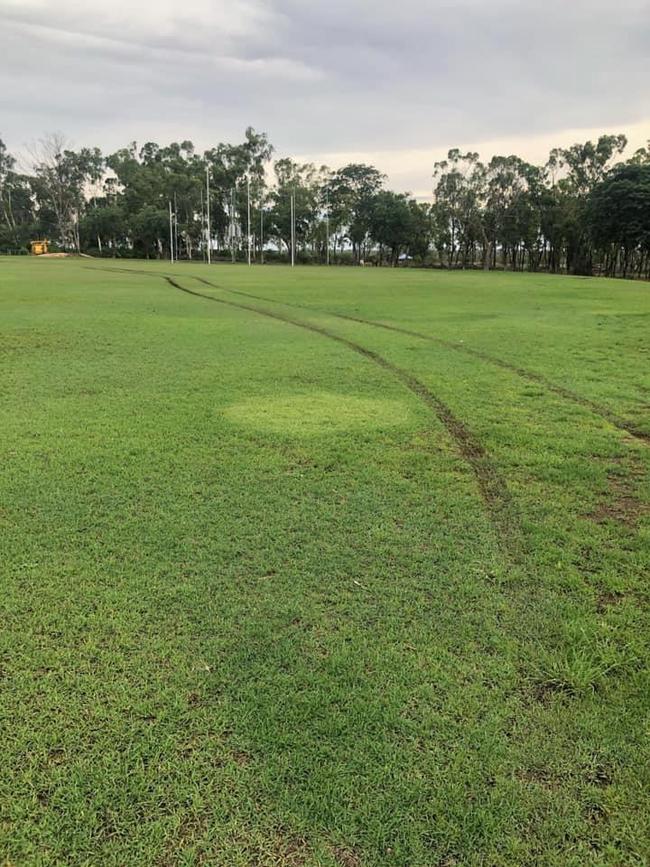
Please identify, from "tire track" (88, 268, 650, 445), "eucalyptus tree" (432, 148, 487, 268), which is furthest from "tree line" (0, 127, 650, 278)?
"tire track" (88, 268, 650, 445)

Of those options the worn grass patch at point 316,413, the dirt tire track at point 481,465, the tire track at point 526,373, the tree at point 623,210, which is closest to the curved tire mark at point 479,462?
the dirt tire track at point 481,465

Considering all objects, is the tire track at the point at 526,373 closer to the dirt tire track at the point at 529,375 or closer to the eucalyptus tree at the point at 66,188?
the dirt tire track at the point at 529,375

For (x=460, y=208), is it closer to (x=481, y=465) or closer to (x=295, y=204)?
(x=295, y=204)

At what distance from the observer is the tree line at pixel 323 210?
61.9 metres

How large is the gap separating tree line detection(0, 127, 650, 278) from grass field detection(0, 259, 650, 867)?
2049 inches

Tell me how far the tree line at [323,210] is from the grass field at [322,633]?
171ft

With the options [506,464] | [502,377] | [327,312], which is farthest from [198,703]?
[327,312]

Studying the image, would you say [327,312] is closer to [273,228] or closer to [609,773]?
[609,773]

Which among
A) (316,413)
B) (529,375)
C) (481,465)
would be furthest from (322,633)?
(529,375)

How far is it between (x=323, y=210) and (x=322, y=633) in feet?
288

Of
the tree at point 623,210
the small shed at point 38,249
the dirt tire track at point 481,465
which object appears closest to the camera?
the dirt tire track at point 481,465

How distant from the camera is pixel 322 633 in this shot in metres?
2.96

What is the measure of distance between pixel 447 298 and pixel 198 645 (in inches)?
791

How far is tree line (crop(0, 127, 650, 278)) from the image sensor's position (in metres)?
61.9
